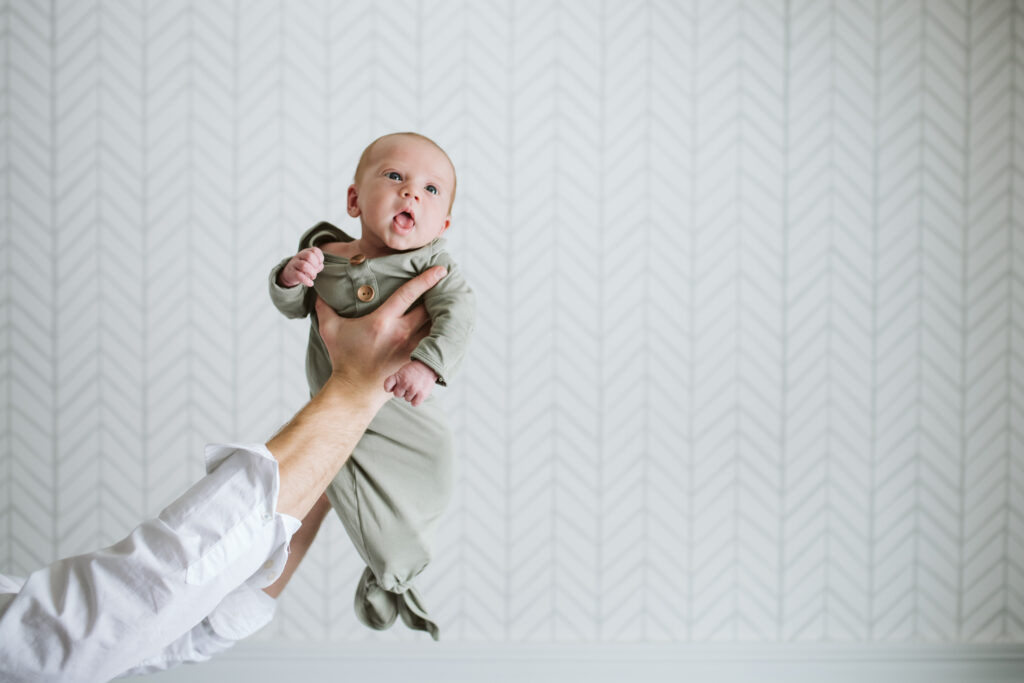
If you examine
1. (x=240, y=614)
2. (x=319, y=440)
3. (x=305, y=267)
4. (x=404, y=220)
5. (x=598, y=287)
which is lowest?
(x=240, y=614)

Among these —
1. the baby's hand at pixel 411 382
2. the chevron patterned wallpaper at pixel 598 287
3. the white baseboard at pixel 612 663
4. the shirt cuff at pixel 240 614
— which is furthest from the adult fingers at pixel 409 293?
the white baseboard at pixel 612 663

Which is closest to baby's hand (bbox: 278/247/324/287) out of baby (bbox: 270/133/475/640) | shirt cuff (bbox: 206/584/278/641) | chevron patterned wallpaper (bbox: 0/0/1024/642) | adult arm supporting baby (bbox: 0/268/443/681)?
baby (bbox: 270/133/475/640)

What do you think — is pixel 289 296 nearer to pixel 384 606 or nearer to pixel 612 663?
pixel 384 606

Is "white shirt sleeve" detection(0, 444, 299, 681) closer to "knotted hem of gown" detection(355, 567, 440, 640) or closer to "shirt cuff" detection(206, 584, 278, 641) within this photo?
"shirt cuff" detection(206, 584, 278, 641)

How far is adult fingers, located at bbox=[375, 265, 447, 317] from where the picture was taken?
3.48 feet

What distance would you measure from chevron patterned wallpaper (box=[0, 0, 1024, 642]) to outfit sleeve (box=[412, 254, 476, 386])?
3.59 ft

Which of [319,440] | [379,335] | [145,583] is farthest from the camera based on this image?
[379,335]

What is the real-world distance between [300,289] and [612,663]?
5.23ft

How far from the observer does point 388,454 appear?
119 cm

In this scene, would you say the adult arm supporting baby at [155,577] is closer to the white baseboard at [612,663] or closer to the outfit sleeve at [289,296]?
the outfit sleeve at [289,296]

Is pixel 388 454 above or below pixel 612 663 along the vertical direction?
above

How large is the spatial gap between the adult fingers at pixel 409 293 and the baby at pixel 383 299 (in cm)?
3

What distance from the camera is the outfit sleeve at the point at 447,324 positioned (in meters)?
1.00

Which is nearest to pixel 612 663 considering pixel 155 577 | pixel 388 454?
pixel 388 454
